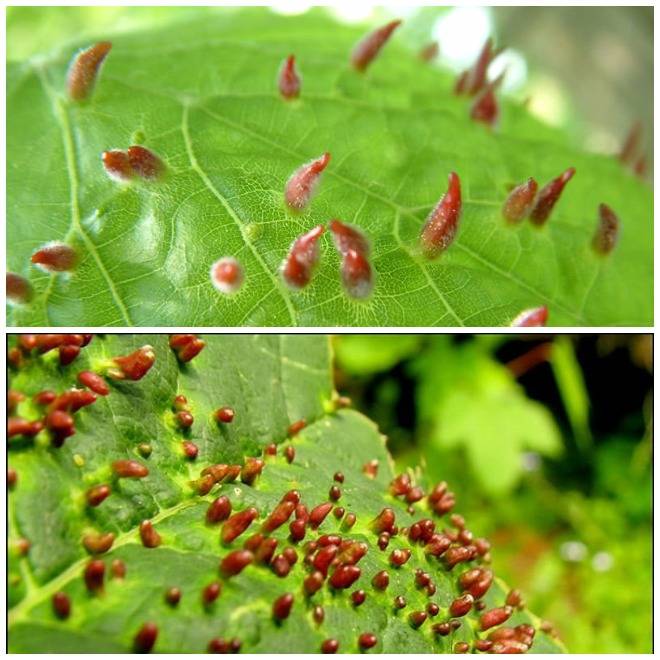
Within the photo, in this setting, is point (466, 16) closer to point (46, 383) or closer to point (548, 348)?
point (548, 348)

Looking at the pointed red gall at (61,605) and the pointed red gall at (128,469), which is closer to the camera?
the pointed red gall at (61,605)

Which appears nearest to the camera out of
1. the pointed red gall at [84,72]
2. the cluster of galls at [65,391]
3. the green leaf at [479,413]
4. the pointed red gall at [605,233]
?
the cluster of galls at [65,391]

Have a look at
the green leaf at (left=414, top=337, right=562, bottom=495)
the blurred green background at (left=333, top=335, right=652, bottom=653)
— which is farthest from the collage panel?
the green leaf at (left=414, top=337, right=562, bottom=495)

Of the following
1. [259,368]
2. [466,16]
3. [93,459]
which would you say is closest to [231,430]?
[259,368]

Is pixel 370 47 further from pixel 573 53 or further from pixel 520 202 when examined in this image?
pixel 573 53

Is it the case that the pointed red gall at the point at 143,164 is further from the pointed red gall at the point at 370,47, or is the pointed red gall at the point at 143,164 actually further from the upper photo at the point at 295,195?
the pointed red gall at the point at 370,47

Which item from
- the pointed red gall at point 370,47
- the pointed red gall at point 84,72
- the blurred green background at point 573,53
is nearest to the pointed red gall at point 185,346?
the pointed red gall at point 84,72
